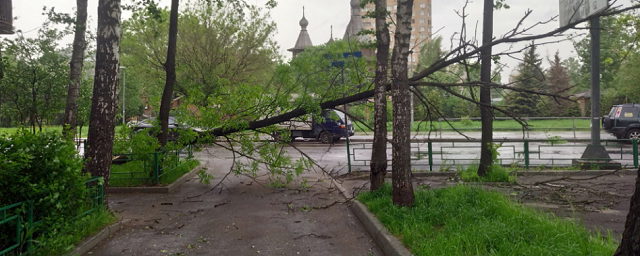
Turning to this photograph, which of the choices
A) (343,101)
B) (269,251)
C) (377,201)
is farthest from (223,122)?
(269,251)

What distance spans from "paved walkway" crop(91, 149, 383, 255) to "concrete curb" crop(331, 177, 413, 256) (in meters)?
0.10

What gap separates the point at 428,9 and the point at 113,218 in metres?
119

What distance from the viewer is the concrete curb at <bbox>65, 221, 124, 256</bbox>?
18.7 feet

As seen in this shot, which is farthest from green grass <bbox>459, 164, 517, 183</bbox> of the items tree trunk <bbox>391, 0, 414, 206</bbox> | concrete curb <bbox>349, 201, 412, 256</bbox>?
tree trunk <bbox>391, 0, 414, 206</bbox>

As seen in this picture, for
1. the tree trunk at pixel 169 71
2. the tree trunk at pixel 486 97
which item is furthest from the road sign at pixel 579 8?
the tree trunk at pixel 169 71

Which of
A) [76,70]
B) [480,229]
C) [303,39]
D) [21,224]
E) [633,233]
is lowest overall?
[480,229]

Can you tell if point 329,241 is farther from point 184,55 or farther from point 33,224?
point 184,55

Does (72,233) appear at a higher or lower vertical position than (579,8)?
lower

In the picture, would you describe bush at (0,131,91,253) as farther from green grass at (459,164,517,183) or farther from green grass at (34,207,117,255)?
green grass at (459,164,517,183)

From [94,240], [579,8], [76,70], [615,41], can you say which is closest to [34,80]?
[76,70]

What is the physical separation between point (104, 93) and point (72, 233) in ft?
8.41

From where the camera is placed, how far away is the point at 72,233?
233 inches

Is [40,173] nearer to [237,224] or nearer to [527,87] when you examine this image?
[237,224]

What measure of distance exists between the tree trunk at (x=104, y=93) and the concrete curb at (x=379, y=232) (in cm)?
443
